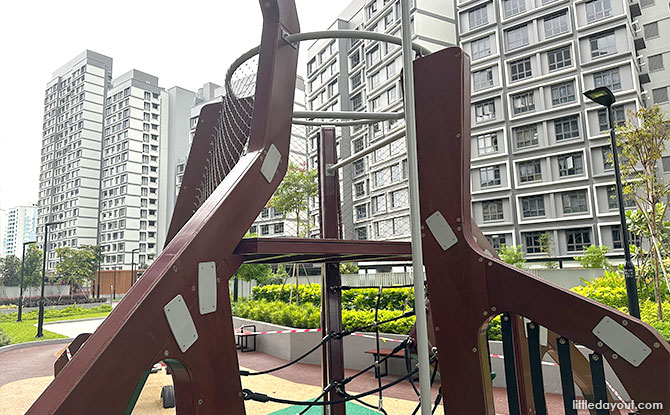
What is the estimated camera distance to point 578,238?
26625 mm

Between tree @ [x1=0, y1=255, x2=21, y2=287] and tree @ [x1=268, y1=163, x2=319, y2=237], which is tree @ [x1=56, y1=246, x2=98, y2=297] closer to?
tree @ [x1=0, y1=255, x2=21, y2=287]

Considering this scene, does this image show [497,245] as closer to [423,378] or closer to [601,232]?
[601,232]

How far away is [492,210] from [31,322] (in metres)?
25.8

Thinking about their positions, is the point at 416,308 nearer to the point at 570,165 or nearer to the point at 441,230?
the point at 441,230

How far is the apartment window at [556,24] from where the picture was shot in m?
28.0

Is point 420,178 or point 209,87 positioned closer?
point 420,178

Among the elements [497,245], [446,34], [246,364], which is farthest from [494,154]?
[246,364]

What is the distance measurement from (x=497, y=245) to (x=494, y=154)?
6.01m

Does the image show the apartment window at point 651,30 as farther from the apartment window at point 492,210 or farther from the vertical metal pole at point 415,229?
the vertical metal pole at point 415,229

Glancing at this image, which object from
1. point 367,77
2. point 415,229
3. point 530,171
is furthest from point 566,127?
point 415,229

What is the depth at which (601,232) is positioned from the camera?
2575cm

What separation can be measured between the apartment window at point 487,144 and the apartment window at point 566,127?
367cm

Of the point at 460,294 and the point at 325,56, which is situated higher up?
the point at 325,56

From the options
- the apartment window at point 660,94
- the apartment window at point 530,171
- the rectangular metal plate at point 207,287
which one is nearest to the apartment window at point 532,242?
the apartment window at point 530,171
